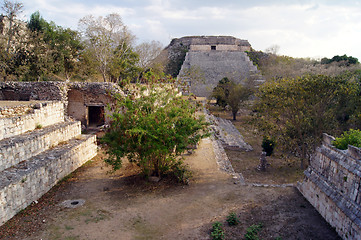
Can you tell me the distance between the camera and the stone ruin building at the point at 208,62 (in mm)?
30297

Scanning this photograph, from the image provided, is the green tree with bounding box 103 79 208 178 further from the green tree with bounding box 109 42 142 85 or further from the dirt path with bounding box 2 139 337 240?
the green tree with bounding box 109 42 142 85

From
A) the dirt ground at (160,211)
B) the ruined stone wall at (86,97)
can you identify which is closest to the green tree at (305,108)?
the dirt ground at (160,211)

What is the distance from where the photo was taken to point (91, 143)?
10.4m

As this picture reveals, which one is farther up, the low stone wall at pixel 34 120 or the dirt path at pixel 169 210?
the low stone wall at pixel 34 120

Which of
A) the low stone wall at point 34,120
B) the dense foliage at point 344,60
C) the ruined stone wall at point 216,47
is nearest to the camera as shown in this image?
the low stone wall at point 34,120

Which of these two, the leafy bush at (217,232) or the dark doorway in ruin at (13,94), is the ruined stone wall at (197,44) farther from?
the leafy bush at (217,232)

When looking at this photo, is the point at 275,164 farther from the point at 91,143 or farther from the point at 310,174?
the point at 91,143

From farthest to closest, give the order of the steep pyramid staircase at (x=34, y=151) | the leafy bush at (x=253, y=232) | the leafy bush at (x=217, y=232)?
the steep pyramid staircase at (x=34, y=151) → the leafy bush at (x=217, y=232) → the leafy bush at (x=253, y=232)

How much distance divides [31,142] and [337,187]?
7.78 metres

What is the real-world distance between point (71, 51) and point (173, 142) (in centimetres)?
1698

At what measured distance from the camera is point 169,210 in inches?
249

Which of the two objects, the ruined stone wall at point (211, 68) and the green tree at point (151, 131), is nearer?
the green tree at point (151, 131)

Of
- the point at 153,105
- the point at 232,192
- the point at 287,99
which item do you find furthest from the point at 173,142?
the point at 287,99

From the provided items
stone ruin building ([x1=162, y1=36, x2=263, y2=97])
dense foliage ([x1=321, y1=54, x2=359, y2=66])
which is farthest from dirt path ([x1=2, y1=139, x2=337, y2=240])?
dense foliage ([x1=321, y1=54, x2=359, y2=66])
